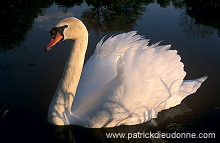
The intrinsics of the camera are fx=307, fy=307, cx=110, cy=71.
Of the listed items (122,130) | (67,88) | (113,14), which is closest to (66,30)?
(67,88)

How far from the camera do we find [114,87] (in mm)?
5168

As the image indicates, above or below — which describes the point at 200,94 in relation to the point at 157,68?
below

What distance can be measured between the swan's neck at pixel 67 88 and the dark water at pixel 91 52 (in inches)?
9.2

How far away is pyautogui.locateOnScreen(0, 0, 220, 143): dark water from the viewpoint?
5.52 m

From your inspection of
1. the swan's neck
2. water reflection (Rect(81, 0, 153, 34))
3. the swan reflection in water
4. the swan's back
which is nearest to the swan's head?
the swan's neck

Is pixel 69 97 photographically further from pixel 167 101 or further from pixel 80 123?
pixel 167 101

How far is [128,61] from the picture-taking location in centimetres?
528

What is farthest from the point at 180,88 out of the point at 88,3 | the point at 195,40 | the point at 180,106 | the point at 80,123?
the point at 88,3

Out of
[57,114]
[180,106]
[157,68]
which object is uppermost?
[157,68]

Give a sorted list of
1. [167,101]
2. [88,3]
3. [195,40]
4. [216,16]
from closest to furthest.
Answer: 1. [167,101]
2. [195,40]
3. [216,16]
4. [88,3]

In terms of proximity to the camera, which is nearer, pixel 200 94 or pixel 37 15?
pixel 200 94

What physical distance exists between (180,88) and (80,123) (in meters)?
2.28

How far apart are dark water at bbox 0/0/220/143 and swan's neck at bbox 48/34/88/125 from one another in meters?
0.23

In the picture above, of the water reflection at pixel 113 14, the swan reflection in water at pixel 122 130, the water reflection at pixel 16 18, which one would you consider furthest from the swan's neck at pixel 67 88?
the water reflection at pixel 113 14
